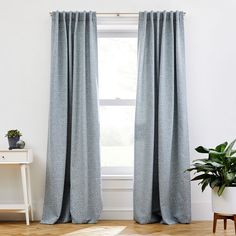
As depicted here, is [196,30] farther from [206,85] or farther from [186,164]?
[186,164]

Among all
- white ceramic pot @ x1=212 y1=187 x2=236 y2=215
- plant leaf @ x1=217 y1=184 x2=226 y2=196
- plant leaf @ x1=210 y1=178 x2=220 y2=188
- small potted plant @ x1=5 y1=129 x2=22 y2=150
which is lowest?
white ceramic pot @ x1=212 y1=187 x2=236 y2=215

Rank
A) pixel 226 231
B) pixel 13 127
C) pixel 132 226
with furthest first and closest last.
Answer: pixel 13 127
pixel 132 226
pixel 226 231

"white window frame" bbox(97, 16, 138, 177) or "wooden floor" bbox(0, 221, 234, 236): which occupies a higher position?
"white window frame" bbox(97, 16, 138, 177)

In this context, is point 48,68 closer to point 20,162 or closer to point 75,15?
point 75,15

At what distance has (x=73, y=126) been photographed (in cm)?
427

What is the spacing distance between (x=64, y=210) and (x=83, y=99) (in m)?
1.16

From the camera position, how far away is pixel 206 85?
4469mm

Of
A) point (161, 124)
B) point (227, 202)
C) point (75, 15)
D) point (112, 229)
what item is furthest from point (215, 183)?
point (75, 15)

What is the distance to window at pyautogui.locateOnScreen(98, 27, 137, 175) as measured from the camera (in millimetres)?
4633

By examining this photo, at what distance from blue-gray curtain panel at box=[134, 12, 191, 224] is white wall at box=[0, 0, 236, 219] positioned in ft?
0.71

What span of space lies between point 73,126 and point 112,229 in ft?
3.57

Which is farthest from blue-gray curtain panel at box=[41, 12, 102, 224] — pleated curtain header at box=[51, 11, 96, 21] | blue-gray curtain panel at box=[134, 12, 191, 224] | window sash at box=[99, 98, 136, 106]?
blue-gray curtain panel at box=[134, 12, 191, 224]

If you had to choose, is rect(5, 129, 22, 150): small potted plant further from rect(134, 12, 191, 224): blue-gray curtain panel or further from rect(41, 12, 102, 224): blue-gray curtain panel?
rect(134, 12, 191, 224): blue-gray curtain panel

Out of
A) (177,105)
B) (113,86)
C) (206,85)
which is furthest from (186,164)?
(113,86)
